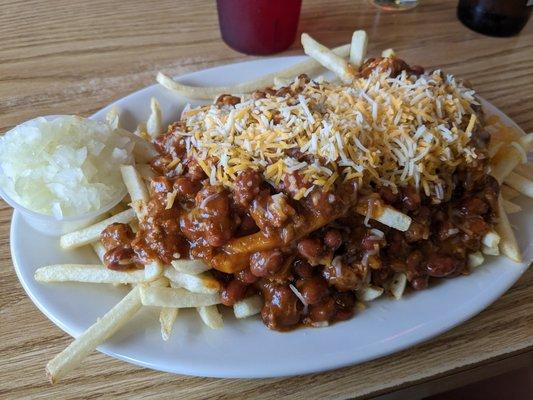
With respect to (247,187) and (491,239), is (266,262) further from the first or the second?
(491,239)

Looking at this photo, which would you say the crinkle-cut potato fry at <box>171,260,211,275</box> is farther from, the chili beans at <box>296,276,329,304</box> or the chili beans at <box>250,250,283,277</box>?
the chili beans at <box>296,276,329,304</box>

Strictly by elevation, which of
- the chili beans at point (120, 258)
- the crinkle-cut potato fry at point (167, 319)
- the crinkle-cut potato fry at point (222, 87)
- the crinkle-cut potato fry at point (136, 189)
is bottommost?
the crinkle-cut potato fry at point (167, 319)

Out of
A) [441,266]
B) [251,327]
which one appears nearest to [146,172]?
[251,327]

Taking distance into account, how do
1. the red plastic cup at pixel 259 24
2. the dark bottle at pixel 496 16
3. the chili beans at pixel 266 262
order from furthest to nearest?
1. the dark bottle at pixel 496 16
2. the red plastic cup at pixel 259 24
3. the chili beans at pixel 266 262

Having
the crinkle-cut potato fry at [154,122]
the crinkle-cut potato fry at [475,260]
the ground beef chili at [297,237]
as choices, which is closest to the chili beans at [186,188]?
the ground beef chili at [297,237]

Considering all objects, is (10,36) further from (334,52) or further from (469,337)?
(469,337)

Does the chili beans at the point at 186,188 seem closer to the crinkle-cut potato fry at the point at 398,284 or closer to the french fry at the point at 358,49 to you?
the crinkle-cut potato fry at the point at 398,284

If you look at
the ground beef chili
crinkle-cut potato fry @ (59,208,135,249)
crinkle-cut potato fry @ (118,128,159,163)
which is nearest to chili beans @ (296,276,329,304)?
the ground beef chili
